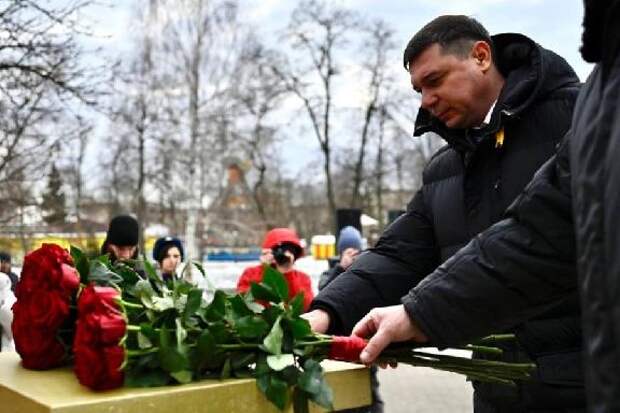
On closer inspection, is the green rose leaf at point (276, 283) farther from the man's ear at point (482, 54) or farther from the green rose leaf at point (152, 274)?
the man's ear at point (482, 54)

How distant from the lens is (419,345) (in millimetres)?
1866

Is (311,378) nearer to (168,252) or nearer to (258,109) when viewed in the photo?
(168,252)

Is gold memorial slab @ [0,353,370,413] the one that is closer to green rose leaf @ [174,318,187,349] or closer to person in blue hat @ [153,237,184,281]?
green rose leaf @ [174,318,187,349]

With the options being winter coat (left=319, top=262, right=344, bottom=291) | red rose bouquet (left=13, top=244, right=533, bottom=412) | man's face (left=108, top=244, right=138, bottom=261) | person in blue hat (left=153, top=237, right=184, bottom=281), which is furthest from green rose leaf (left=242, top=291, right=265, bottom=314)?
winter coat (left=319, top=262, right=344, bottom=291)

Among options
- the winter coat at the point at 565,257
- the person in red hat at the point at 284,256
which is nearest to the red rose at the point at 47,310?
the winter coat at the point at 565,257

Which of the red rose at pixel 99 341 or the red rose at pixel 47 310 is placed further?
the red rose at pixel 47 310

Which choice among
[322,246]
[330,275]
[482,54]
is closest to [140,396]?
[482,54]

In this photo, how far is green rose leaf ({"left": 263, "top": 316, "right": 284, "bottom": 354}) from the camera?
5.05 feet

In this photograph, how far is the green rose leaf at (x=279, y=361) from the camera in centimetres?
150

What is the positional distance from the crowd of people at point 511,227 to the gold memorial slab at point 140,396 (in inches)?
5.9

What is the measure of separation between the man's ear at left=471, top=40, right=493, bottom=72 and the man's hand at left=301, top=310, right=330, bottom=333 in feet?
2.91

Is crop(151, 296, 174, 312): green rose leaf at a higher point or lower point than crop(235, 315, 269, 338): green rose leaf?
higher

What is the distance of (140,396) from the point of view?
1.32 meters

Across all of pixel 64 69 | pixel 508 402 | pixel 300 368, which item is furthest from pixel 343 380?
pixel 64 69
